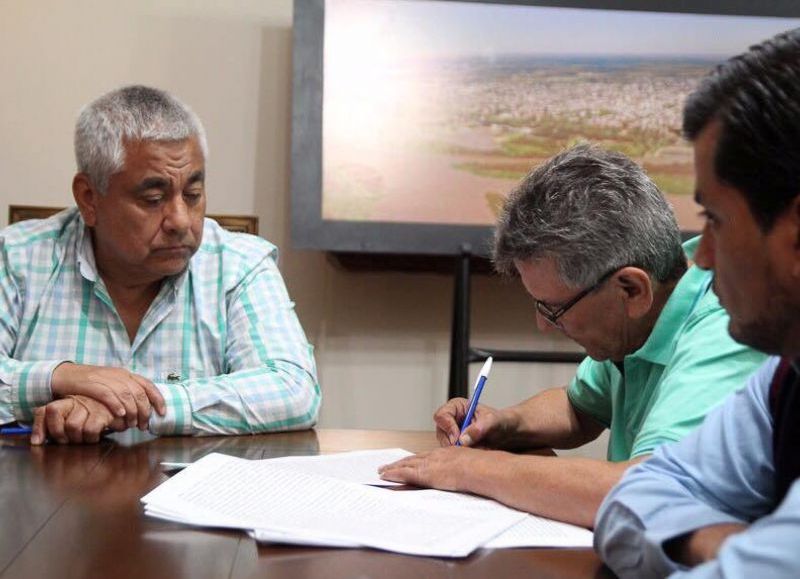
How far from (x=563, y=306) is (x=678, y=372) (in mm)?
231

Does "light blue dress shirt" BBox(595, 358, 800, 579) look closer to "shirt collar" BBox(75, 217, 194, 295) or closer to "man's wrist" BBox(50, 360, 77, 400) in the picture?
"man's wrist" BBox(50, 360, 77, 400)

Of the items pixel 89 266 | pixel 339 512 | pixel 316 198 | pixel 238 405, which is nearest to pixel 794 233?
pixel 339 512

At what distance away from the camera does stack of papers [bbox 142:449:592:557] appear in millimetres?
1043

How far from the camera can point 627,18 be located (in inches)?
120

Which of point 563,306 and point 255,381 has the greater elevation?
point 563,306

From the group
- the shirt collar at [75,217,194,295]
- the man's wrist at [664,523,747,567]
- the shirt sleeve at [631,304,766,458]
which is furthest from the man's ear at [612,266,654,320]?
the shirt collar at [75,217,194,295]

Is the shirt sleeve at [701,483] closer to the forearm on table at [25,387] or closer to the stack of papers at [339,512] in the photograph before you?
the stack of papers at [339,512]

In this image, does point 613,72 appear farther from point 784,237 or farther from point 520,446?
point 784,237

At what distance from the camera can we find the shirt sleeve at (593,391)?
1.78m

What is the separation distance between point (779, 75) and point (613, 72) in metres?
2.34

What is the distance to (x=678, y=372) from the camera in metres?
1.29

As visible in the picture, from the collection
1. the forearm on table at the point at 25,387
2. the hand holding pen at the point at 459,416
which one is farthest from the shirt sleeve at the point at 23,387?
the hand holding pen at the point at 459,416

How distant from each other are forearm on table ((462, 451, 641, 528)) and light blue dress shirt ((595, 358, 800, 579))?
111 mm

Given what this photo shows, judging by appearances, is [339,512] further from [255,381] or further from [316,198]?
[316,198]
